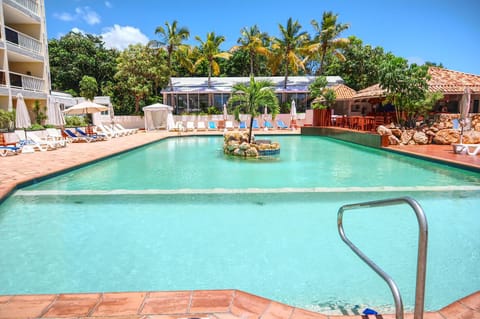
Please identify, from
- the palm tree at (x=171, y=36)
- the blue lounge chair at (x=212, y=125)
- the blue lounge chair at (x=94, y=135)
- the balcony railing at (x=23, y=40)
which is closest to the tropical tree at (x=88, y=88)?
the palm tree at (x=171, y=36)

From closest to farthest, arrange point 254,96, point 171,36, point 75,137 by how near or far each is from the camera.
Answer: point 254,96, point 75,137, point 171,36

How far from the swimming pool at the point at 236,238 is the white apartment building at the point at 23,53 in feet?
42.2

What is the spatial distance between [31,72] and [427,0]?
86.4 ft

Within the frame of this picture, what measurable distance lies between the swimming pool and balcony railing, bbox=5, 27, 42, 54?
48.7ft

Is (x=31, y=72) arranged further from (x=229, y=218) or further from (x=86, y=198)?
(x=229, y=218)

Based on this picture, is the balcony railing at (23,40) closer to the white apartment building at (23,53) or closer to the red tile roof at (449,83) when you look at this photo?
the white apartment building at (23,53)

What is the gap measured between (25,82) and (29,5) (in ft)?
17.0

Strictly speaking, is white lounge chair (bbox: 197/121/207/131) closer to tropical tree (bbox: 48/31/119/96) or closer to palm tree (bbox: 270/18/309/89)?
palm tree (bbox: 270/18/309/89)

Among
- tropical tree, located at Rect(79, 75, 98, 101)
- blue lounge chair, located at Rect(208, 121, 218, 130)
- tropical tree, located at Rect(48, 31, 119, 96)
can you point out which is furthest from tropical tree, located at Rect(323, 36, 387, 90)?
tropical tree, located at Rect(48, 31, 119, 96)

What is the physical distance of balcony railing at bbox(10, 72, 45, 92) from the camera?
18.1 meters

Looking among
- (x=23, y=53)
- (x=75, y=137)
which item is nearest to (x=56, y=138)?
(x=75, y=137)

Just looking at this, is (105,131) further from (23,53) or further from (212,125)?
(212,125)

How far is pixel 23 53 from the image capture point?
18.0 meters

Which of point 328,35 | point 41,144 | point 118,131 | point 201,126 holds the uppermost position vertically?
point 328,35
